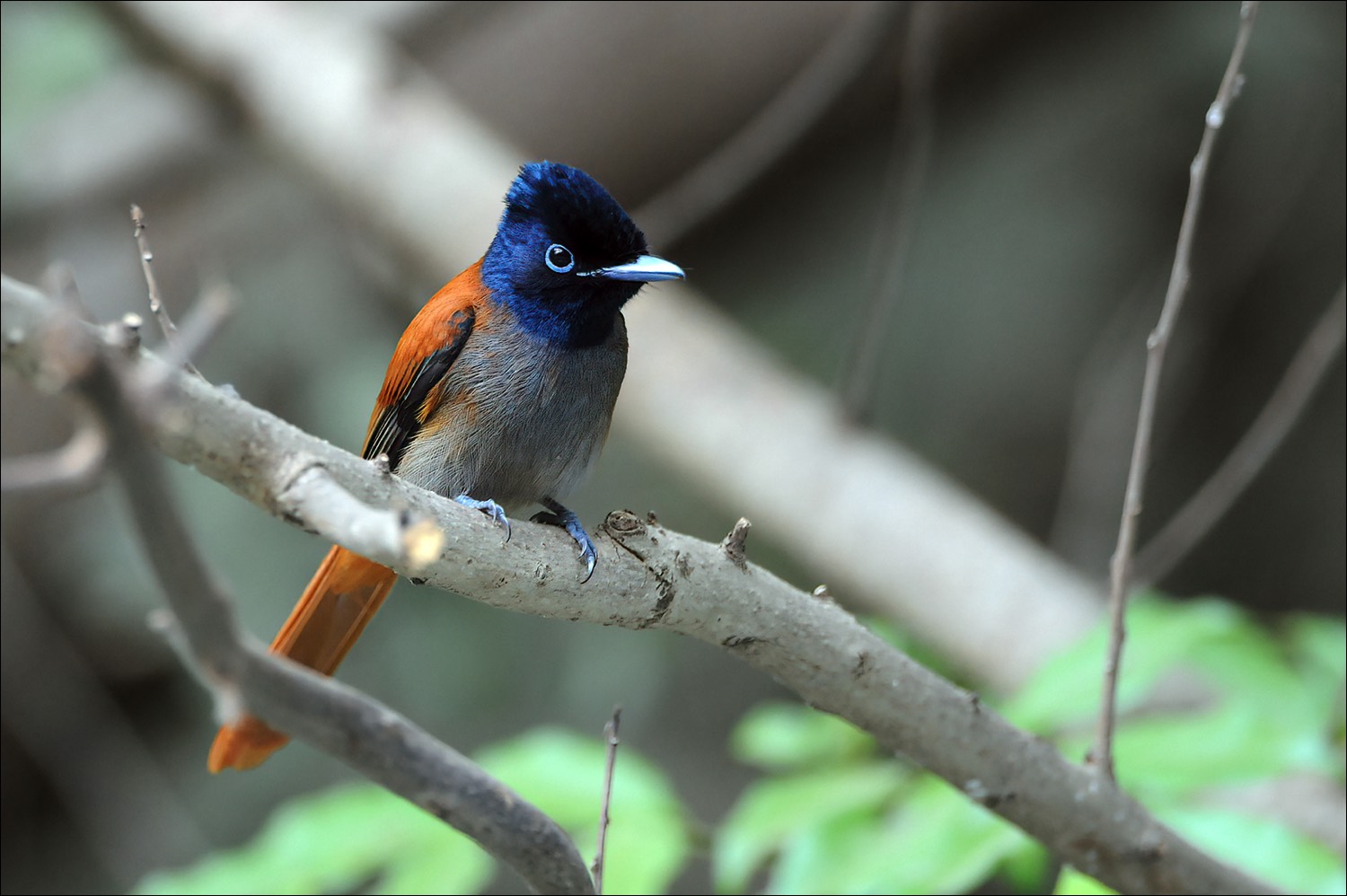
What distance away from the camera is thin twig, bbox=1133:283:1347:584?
363 centimetres

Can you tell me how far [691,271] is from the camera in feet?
19.6

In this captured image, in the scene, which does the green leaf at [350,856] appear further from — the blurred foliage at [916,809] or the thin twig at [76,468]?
the thin twig at [76,468]

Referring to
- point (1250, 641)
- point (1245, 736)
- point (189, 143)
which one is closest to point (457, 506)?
point (1245, 736)

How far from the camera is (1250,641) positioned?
9.30ft

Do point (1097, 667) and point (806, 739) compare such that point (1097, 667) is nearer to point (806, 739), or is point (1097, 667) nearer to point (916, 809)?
point (916, 809)

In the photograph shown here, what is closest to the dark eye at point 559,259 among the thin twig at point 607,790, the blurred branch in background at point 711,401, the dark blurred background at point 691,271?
the thin twig at point 607,790

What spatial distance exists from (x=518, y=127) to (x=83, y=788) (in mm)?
4147

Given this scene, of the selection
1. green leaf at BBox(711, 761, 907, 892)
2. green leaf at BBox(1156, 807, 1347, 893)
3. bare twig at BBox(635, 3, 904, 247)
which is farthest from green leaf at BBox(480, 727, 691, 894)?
bare twig at BBox(635, 3, 904, 247)

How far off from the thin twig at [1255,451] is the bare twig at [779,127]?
196 centimetres

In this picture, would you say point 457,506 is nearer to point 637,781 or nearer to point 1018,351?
point 637,781

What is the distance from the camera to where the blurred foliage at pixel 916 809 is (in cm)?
233

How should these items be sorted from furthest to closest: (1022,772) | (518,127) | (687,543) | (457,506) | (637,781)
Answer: (518,127), (637,781), (1022,772), (687,543), (457,506)

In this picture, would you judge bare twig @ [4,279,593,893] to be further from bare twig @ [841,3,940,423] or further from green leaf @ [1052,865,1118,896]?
bare twig @ [841,3,940,423]

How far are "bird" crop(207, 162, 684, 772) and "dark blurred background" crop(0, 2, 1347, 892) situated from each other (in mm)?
2486
